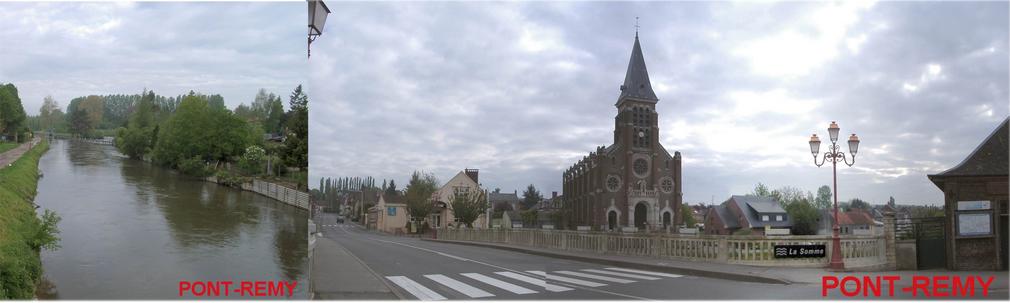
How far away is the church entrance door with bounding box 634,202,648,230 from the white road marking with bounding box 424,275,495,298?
4855 cm

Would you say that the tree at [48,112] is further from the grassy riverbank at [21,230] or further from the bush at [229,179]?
the bush at [229,179]

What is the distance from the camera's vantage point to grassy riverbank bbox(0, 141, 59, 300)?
22.3 feet

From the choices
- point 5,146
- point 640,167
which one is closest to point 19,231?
point 5,146

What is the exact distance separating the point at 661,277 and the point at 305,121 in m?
6.99

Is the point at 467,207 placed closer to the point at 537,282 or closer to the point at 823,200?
the point at 537,282

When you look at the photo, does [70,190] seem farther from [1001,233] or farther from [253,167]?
[1001,233]

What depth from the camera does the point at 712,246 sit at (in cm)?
1423

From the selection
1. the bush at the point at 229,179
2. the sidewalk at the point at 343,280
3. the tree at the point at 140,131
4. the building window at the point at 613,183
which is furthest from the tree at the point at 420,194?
the building window at the point at 613,183

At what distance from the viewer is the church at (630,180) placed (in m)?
42.9

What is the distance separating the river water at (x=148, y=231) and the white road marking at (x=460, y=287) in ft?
7.00

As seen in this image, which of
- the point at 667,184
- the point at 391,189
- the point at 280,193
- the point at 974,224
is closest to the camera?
the point at 280,193

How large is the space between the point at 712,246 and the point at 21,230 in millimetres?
12842

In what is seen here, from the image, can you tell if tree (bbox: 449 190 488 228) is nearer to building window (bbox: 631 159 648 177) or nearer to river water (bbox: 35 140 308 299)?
river water (bbox: 35 140 308 299)

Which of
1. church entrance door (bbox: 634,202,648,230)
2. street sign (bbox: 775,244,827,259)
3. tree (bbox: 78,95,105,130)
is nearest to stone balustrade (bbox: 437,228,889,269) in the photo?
street sign (bbox: 775,244,827,259)
